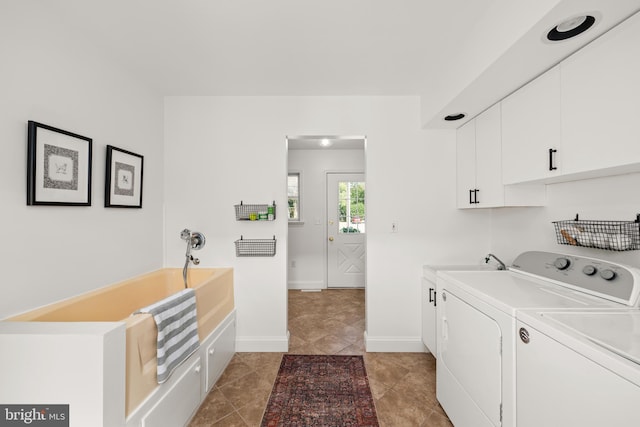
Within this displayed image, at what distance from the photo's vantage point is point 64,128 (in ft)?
5.22

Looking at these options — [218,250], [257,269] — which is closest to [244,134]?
[218,250]

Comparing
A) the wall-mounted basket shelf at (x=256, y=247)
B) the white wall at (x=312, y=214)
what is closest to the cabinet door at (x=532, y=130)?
the wall-mounted basket shelf at (x=256, y=247)

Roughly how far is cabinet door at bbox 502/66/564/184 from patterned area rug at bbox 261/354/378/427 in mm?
1862

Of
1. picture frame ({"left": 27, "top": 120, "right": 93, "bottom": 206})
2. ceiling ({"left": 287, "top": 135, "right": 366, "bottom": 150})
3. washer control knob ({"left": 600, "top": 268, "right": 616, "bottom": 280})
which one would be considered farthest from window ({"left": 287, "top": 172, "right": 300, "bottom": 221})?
washer control knob ({"left": 600, "top": 268, "right": 616, "bottom": 280})

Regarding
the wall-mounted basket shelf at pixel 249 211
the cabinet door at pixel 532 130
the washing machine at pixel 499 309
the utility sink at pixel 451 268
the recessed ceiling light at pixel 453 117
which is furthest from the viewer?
the wall-mounted basket shelf at pixel 249 211

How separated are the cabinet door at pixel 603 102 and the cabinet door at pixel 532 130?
2.4 inches

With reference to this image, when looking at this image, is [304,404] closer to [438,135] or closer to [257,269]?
[257,269]

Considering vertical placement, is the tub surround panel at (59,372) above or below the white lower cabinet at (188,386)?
above

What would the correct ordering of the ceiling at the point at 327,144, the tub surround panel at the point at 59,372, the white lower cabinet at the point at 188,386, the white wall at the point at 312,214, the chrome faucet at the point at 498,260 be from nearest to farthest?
the tub surround panel at the point at 59,372
the white lower cabinet at the point at 188,386
the chrome faucet at the point at 498,260
the ceiling at the point at 327,144
the white wall at the point at 312,214

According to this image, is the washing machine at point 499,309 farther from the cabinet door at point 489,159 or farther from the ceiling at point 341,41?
the ceiling at point 341,41

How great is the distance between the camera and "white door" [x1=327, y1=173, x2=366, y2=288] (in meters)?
4.49

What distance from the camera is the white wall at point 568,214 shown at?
1.37m

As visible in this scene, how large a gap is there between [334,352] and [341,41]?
2591 millimetres

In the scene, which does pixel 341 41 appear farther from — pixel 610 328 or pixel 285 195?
pixel 610 328
